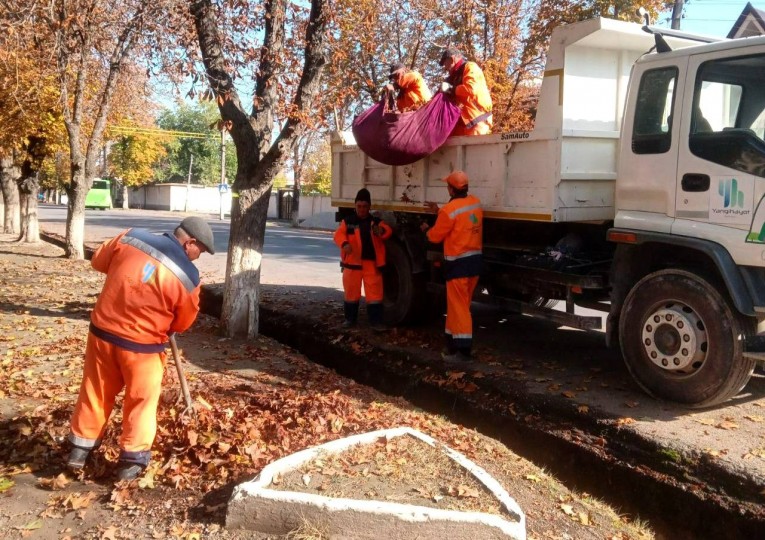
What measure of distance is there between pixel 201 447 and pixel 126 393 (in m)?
0.60

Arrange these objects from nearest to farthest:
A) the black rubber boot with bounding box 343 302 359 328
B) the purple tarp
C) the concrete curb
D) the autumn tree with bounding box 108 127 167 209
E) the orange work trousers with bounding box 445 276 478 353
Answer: the concrete curb < the orange work trousers with bounding box 445 276 478 353 < the purple tarp < the black rubber boot with bounding box 343 302 359 328 < the autumn tree with bounding box 108 127 167 209

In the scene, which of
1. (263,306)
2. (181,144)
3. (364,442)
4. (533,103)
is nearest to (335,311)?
(263,306)

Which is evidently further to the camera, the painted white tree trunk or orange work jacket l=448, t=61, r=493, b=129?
the painted white tree trunk

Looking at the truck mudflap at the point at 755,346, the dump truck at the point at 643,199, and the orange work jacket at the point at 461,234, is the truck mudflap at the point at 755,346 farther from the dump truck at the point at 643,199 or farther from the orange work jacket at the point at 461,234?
the orange work jacket at the point at 461,234

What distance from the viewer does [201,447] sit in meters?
4.39

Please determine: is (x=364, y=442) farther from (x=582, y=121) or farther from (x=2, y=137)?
(x=2, y=137)

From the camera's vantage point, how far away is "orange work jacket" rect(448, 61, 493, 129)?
282 inches

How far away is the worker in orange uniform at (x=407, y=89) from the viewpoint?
776 cm

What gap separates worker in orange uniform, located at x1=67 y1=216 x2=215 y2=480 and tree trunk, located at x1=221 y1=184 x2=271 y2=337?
3587 millimetres

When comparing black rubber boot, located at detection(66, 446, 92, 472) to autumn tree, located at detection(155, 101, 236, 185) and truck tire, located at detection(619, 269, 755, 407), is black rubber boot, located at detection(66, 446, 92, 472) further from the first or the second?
autumn tree, located at detection(155, 101, 236, 185)

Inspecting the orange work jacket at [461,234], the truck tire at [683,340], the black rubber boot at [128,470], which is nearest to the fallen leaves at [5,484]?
the black rubber boot at [128,470]

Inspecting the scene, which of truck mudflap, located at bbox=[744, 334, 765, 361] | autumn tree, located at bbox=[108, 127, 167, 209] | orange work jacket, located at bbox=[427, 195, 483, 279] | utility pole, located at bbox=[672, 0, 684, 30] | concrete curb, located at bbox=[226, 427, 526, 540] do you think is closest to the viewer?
concrete curb, located at bbox=[226, 427, 526, 540]

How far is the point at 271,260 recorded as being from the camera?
16.6m

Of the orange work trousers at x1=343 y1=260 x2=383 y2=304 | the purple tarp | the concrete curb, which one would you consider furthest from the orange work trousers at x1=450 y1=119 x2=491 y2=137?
the concrete curb
